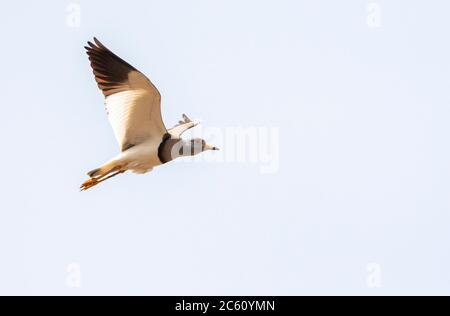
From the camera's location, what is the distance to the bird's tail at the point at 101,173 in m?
27.5

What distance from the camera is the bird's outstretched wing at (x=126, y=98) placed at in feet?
89.0

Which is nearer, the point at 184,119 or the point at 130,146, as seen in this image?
the point at 130,146

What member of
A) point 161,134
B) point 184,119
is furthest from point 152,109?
point 184,119

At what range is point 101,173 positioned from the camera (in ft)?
90.5

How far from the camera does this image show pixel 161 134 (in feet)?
90.9

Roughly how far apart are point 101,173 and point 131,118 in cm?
105

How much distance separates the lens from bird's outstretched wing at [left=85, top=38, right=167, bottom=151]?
89.0 feet

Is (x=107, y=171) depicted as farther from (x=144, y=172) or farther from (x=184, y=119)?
(x=184, y=119)

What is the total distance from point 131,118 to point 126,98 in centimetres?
40

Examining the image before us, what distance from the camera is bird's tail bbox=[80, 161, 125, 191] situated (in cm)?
2748

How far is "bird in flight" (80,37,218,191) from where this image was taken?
27203 millimetres
